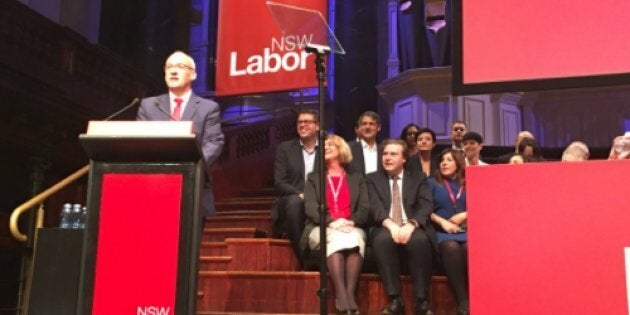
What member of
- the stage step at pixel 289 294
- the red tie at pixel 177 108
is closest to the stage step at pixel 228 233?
the stage step at pixel 289 294

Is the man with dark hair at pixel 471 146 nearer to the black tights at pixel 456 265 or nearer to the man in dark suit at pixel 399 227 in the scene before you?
the man in dark suit at pixel 399 227

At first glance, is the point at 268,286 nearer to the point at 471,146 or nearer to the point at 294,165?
the point at 294,165

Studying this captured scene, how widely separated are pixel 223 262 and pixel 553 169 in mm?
2597

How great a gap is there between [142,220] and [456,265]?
6.50 feet

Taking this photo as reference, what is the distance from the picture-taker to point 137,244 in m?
2.02

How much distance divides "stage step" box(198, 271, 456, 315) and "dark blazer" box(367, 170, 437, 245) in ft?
1.05

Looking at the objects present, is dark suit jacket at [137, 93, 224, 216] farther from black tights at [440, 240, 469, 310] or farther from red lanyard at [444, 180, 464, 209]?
red lanyard at [444, 180, 464, 209]

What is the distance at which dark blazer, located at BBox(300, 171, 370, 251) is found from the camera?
148 inches

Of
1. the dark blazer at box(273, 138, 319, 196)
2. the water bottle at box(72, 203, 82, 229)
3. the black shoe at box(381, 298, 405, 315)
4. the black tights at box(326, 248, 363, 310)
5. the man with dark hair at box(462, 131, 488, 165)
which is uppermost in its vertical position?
the man with dark hair at box(462, 131, 488, 165)

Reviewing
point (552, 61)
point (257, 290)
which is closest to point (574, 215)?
point (552, 61)

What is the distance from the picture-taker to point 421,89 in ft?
25.4

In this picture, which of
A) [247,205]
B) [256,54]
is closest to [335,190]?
[256,54]

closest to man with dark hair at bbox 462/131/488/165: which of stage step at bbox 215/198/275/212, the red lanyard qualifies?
the red lanyard

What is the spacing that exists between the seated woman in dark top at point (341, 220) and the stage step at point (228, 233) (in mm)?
769
